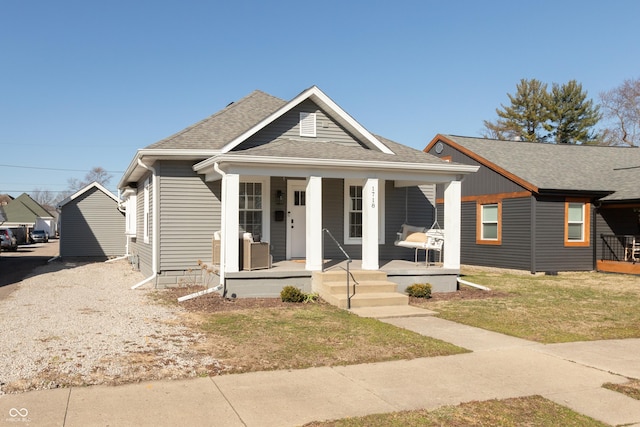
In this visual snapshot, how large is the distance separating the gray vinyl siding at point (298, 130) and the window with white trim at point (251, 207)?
1019mm

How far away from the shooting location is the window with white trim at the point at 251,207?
13.5m

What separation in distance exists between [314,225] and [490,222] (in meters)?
10.7

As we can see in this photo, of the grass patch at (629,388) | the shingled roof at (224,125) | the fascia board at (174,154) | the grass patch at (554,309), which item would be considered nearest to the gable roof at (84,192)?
the shingled roof at (224,125)

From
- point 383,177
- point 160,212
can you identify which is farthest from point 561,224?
point 160,212

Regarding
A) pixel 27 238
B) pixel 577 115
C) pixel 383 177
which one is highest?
pixel 577 115

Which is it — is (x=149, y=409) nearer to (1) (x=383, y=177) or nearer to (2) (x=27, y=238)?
(1) (x=383, y=177)

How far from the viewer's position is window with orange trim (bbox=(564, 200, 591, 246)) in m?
18.9

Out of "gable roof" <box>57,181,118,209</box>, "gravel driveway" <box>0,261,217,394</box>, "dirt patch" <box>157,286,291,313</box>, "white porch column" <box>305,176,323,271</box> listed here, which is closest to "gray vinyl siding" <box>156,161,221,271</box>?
"gravel driveway" <box>0,261,217,394</box>

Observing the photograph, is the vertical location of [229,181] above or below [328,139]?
below

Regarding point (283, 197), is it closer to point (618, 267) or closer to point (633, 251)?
point (618, 267)

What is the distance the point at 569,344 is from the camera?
7.59 metres

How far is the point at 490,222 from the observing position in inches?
797

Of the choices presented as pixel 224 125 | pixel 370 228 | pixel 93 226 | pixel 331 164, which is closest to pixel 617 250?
pixel 370 228

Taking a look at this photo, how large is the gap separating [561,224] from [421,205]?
20.5 ft
